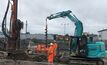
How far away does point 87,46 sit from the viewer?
1130 inches

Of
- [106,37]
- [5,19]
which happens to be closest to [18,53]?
[5,19]

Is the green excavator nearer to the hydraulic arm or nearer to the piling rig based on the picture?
the hydraulic arm

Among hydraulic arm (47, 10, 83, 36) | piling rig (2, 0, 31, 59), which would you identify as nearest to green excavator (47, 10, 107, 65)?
hydraulic arm (47, 10, 83, 36)

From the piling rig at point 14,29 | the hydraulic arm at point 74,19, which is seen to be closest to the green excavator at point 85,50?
the hydraulic arm at point 74,19

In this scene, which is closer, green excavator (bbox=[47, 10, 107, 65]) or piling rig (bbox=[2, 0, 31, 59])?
green excavator (bbox=[47, 10, 107, 65])

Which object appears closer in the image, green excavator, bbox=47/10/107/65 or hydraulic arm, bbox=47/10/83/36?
green excavator, bbox=47/10/107/65

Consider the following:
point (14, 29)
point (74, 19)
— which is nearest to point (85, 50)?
point (74, 19)

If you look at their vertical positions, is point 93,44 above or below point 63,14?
below

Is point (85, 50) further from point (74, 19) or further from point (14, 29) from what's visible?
point (14, 29)

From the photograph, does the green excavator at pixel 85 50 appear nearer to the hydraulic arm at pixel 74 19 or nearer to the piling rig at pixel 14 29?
the hydraulic arm at pixel 74 19

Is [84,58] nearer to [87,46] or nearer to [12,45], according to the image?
[87,46]

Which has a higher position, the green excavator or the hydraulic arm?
the hydraulic arm

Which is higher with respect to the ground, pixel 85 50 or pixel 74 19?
pixel 74 19

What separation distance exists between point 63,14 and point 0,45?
10221 mm
